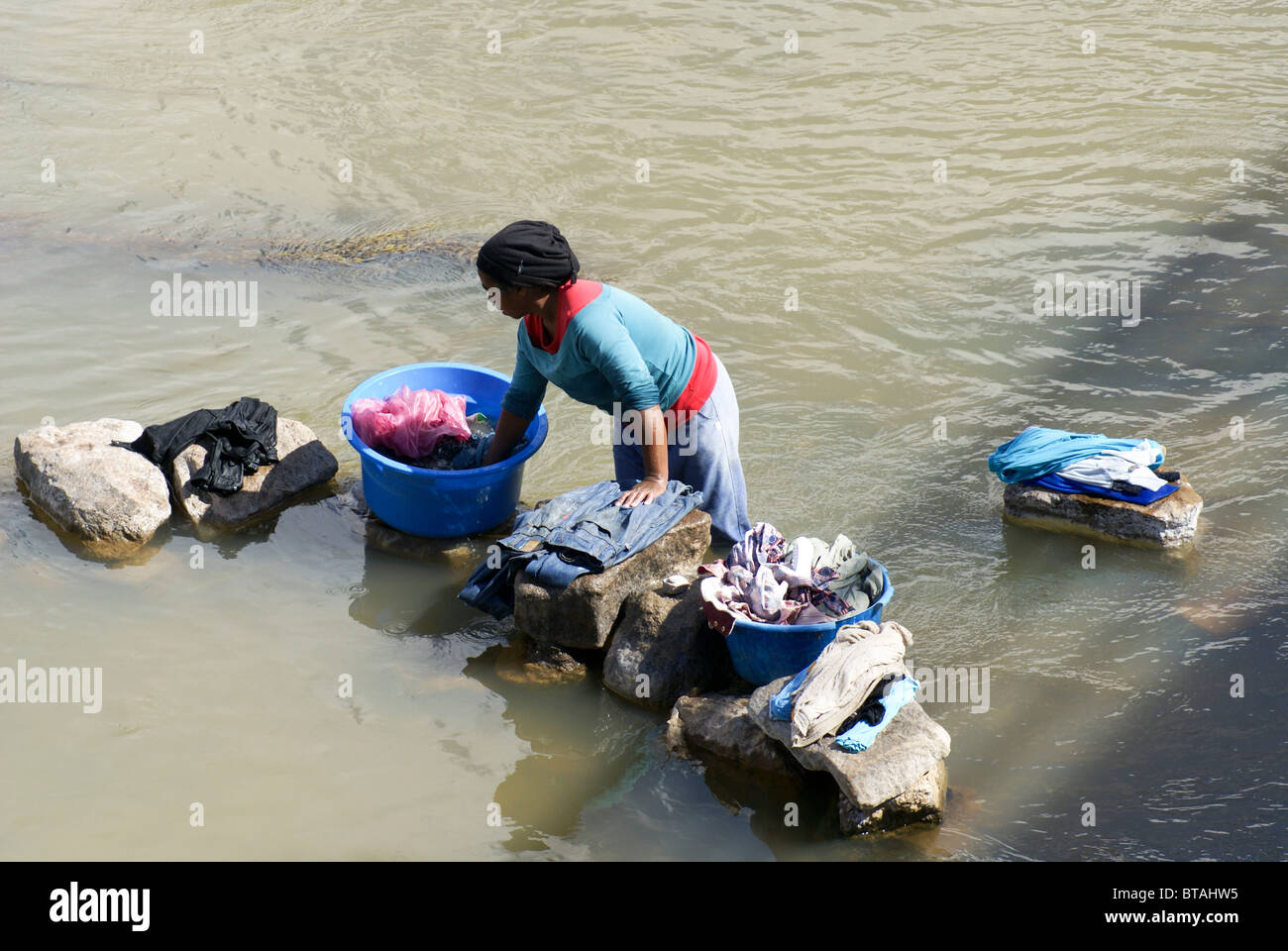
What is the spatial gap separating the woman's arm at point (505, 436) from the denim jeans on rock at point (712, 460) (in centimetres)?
48

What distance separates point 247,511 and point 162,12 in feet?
34.8

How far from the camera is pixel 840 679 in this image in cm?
412

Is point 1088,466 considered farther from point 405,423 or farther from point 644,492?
point 405,423

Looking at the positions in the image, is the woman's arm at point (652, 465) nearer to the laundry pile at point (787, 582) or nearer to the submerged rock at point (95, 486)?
the laundry pile at point (787, 582)

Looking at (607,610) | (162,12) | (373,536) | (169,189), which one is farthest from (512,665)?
(162,12)

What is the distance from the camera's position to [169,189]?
991cm

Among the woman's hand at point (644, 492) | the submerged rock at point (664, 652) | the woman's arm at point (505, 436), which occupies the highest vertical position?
the woman's arm at point (505, 436)

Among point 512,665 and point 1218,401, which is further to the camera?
point 1218,401

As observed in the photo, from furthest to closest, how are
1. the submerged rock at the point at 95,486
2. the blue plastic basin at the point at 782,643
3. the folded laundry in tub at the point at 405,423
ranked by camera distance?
the submerged rock at the point at 95,486 → the folded laundry in tub at the point at 405,423 → the blue plastic basin at the point at 782,643

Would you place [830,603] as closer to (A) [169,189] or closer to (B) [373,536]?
(B) [373,536]

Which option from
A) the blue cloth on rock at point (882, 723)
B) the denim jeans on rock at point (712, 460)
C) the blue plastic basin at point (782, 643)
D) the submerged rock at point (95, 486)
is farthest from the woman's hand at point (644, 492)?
the submerged rock at point (95, 486)

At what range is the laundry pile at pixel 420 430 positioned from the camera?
216 inches

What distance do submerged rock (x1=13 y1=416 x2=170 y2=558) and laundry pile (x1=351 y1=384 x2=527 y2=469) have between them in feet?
3.99

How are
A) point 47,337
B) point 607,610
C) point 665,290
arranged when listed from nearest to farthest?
1. point 607,610
2. point 47,337
3. point 665,290
